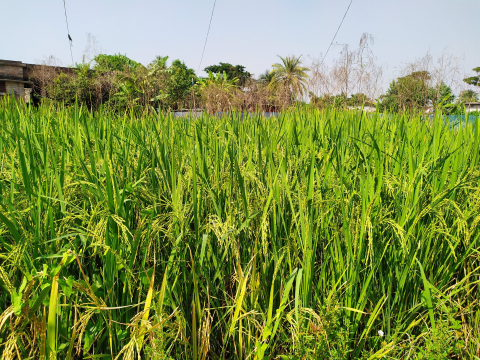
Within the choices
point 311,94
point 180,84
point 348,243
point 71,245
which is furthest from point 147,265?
point 180,84

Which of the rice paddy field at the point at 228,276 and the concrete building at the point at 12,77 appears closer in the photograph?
the rice paddy field at the point at 228,276

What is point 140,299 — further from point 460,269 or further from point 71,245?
point 460,269

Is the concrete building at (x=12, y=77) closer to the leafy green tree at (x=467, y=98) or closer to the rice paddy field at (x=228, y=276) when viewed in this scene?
the leafy green tree at (x=467, y=98)

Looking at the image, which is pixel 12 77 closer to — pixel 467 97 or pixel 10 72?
pixel 10 72

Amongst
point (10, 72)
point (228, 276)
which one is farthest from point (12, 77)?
point (228, 276)

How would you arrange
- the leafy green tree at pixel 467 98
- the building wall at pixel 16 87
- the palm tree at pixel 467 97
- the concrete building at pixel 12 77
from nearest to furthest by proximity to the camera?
the leafy green tree at pixel 467 98, the palm tree at pixel 467 97, the concrete building at pixel 12 77, the building wall at pixel 16 87

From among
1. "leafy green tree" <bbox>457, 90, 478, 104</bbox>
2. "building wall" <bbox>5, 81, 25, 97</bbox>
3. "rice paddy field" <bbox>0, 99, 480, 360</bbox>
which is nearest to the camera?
"rice paddy field" <bbox>0, 99, 480, 360</bbox>

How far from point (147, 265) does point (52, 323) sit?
0.33 meters

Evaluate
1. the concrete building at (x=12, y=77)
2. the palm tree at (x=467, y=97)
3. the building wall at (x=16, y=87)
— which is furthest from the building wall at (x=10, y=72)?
the palm tree at (x=467, y=97)

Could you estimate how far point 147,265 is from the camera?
0.92 m

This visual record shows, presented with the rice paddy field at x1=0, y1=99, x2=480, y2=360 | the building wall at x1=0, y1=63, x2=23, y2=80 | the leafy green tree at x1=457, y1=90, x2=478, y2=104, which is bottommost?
the rice paddy field at x1=0, y1=99, x2=480, y2=360

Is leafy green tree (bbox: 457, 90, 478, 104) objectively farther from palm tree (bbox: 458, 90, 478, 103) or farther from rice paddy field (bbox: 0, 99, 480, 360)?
rice paddy field (bbox: 0, 99, 480, 360)

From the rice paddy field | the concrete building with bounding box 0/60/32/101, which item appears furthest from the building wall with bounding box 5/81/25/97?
the rice paddy field

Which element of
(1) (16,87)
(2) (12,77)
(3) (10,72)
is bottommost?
(1) (16,87)
